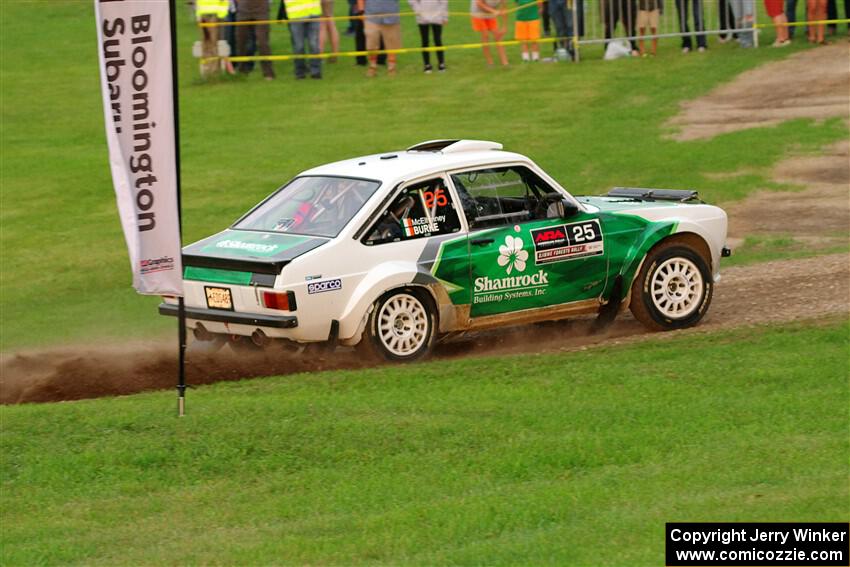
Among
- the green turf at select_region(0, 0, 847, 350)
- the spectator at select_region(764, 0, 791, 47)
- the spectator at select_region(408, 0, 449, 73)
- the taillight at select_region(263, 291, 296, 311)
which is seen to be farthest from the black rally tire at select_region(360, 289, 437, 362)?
the spectator at select_region(764, 0, 791, 47)

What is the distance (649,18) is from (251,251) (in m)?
17.3

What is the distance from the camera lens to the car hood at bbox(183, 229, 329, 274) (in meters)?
10.7

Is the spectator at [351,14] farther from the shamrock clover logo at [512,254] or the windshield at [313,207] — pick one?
the shamrock clover logo at [512,254]

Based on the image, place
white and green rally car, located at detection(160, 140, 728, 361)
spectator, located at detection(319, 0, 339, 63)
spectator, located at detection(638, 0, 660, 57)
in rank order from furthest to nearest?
spectator, located at detection(319, 0, 339, 63)
spectator, located at detection(638, 0, 660, 57)
white and green rally car, located at detection(160, 140, 728, 361)

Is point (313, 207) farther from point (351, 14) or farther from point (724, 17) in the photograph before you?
point (351, 14)

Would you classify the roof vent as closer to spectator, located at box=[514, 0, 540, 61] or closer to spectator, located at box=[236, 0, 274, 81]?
spectator, located at box=[514, 0, 540, 61]

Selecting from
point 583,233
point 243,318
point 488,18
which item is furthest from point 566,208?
point 488,18

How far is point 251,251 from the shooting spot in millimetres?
11000

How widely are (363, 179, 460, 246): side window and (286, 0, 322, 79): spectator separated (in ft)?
51.7

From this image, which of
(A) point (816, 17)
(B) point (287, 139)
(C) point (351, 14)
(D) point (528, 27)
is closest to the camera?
(B) point (287, 139)

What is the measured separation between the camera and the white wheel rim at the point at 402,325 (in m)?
11.0

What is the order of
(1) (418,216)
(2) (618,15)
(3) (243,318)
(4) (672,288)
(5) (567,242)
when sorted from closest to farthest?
1. (3) (243,318)
2. (1) (418,216)
3. (5) (567,242)
4. (4) (672,288)
5. (2) (618,15)

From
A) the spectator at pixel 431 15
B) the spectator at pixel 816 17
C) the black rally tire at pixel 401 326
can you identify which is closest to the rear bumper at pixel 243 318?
the black rally tire at pixel 401 326

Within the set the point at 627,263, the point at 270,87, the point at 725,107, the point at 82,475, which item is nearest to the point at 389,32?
the point at 270,87
